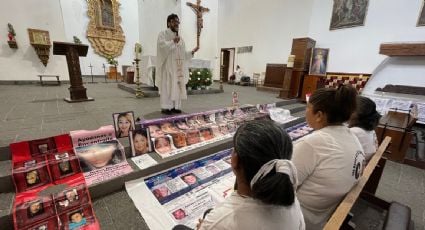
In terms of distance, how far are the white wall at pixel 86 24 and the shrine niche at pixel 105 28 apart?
185mm

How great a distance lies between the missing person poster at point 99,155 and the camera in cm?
165

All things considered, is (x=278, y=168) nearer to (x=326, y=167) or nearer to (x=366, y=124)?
(x=326, y=167)

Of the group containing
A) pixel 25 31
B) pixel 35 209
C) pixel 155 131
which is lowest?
A: pixel 35 209

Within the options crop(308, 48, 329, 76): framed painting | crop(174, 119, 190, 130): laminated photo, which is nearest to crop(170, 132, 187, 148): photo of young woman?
crop(174, 119, 190, 130): laminated photo

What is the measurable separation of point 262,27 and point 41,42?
7.95m

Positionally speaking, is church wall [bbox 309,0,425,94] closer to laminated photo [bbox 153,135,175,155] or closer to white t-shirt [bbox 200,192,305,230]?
laminated photo [bbox 153,135,175,155]

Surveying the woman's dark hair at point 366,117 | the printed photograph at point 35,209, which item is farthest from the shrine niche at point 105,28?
the woman's dark hair at point 366,117

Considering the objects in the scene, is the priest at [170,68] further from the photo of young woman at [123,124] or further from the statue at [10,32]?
the statue at [10,32]

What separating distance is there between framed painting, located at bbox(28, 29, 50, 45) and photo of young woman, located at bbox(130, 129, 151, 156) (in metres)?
6.66

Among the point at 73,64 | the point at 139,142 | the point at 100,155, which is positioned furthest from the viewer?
the point at 73,64

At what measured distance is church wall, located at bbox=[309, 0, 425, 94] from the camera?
13.7 ft

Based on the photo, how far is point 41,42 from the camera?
6035 mm

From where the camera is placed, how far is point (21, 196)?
1.33 metres

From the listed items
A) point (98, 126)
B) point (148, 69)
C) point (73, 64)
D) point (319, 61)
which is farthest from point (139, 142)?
point (319, 61)
